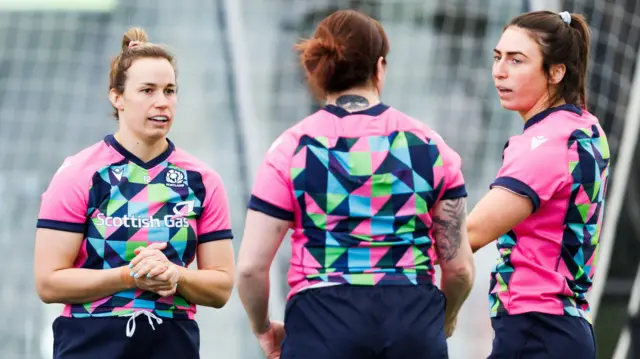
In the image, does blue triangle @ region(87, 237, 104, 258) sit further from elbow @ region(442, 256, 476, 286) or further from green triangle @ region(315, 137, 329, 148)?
elbow @ region(442, 256, 476, 286)

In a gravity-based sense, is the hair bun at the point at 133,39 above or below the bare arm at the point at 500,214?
above

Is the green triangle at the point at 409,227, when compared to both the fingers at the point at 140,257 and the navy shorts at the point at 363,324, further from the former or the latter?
the fingers at the point at 140,257

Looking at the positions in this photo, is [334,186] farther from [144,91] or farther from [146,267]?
[144,91]

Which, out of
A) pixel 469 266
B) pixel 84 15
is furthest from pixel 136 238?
pixel 84 15

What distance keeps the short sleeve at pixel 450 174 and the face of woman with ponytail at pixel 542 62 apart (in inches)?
19.0

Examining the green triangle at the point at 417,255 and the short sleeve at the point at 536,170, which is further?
the short sleeve at the point at 536,170

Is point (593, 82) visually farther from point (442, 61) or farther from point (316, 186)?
point (316, 186)

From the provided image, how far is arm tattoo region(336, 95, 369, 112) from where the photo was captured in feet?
7.97

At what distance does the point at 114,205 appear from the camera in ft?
8.70

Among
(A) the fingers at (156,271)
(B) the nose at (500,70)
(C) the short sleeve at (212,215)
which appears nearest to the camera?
(A) the fingers at (156,271)

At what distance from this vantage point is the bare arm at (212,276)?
2693 mm

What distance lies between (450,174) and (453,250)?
20 cm

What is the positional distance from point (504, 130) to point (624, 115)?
2.76 feet

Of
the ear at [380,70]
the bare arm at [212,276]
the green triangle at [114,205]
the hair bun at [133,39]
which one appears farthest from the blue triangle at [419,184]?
the hair bun at [133,39]
